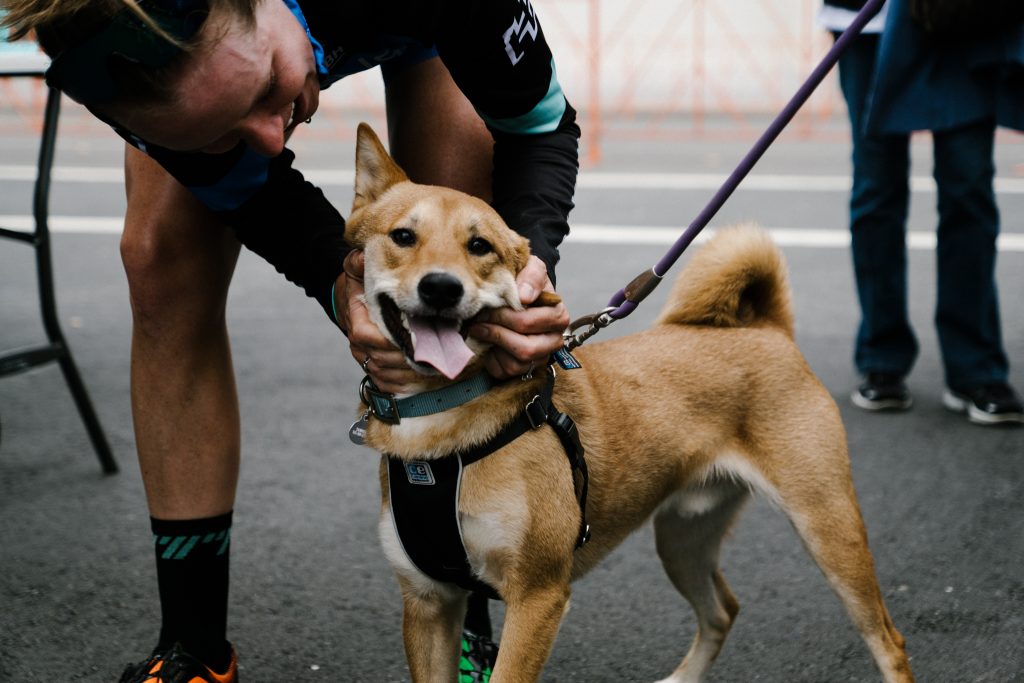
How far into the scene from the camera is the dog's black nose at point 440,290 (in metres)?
1.78

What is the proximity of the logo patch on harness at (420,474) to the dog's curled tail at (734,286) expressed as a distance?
78 centimetres

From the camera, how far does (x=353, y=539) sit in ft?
10.1

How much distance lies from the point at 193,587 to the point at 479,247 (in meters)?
0.92

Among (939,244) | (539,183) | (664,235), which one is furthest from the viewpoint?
(664,235)

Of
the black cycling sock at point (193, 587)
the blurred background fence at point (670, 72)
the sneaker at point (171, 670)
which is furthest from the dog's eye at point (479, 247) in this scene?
the blurred background fence at point (670, 72)

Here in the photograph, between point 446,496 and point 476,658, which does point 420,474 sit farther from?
point 476,658

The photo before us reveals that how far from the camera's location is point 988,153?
3822 mm

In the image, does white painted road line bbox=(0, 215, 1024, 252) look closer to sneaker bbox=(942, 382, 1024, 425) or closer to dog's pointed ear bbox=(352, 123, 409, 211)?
sneaker bbox=(942, 382, 1024, 425)

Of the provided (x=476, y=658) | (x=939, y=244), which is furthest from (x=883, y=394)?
(x=476, y=658)

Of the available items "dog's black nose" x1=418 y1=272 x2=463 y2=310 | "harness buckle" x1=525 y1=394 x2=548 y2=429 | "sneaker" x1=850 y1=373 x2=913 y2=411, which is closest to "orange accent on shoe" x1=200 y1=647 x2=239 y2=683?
"harness buckle" x1=525 y1=394 x2=548 y2=429

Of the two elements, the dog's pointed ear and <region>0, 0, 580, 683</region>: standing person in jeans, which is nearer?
<region>0, 0, 580, 683</region>: standing person in jeans

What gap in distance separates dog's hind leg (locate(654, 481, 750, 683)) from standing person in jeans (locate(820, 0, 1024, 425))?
1.71 metres

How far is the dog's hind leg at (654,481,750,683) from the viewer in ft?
7.82

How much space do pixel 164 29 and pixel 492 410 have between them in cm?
80
